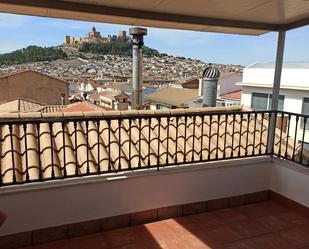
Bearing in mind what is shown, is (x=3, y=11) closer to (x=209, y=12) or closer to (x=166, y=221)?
(x=209, y=12)

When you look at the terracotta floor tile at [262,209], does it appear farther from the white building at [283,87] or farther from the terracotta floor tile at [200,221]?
the white building at [283,87]

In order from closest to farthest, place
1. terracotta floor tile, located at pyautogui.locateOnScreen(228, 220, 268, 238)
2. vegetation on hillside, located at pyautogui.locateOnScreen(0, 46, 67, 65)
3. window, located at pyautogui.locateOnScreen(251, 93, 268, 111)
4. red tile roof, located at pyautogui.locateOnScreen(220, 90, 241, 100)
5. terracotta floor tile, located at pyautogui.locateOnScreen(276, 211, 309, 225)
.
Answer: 1. terracotta floor tile, located at pyautogui.locateOnScreen(228, 220, 268, 238)
2. terracotta floor tile, located at pyautogui.locateOnScreen(276, 211, 309, 225)
3. window, located at pyautogui.locateOnScreen(251, 93, 268, 111)
4. red tile roof, located at pyautogui.locateOnScreen(220, 90, 241, 100)
5. vegetation on hillside, located at pyautogui.locateOnScreen(0, 46, 67, 65)

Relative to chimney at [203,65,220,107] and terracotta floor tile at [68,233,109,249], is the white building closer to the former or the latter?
chimney at [203,65,220,107]

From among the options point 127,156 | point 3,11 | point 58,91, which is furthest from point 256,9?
point 58,91

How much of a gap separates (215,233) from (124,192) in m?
0.99

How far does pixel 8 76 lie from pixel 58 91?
3.90 meters

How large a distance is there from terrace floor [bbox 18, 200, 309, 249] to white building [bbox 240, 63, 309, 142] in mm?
8845

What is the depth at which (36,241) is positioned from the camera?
8.19ft

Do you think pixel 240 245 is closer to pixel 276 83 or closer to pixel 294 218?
pixel 294 218

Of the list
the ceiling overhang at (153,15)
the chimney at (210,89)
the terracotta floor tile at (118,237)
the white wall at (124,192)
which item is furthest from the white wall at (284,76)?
the terracotta floor tile at (118,237)

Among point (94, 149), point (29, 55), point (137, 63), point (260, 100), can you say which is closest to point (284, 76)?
point (260, 100)

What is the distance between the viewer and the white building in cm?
1323

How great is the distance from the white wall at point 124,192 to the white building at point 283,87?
856 centimetres

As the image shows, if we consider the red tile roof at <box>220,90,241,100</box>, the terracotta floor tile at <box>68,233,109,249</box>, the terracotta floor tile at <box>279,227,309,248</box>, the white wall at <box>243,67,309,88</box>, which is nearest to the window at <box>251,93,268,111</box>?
the white wall at <box>243,67,309,88</box>
